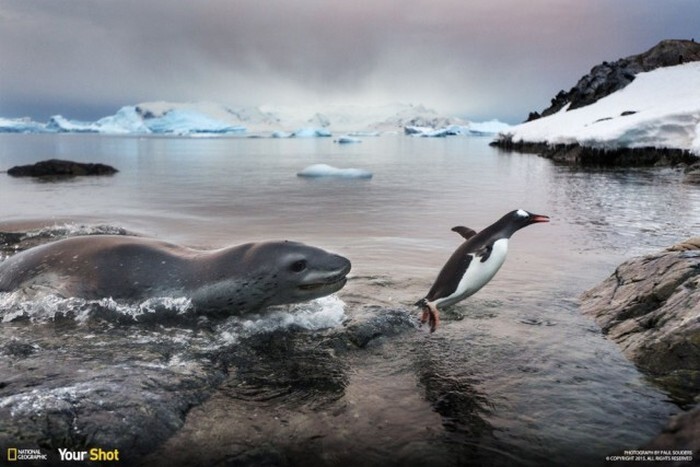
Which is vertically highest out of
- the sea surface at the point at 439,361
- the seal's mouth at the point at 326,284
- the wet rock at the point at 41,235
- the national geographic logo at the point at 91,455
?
the seal's mouth at the point at 326,284

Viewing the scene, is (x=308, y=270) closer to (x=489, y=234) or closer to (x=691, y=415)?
(x=489, y=234)

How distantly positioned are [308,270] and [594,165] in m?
32.4

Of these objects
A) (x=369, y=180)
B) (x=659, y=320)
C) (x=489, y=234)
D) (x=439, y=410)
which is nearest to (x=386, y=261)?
(x=489, y=234)

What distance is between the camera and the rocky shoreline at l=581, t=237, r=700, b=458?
3680mm

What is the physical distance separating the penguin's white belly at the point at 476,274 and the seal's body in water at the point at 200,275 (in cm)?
113

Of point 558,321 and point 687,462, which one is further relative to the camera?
point 558,321

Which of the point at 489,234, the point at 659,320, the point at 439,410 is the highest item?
the point at 489,234

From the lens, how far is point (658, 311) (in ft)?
17.8

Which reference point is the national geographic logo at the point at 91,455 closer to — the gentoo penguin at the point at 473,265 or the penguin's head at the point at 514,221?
the gentoo penguin at the point at 473,265

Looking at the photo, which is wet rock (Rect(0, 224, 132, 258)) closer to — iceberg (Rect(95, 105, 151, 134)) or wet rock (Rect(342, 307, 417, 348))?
wet rock (Rect(342, 307, 417, 348))

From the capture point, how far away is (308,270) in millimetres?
5863

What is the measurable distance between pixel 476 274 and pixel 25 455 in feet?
13.9

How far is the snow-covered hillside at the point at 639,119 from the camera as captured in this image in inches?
1216

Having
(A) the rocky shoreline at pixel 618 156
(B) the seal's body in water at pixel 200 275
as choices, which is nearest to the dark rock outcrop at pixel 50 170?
(B) the seal's body in water at pixel 200 275
